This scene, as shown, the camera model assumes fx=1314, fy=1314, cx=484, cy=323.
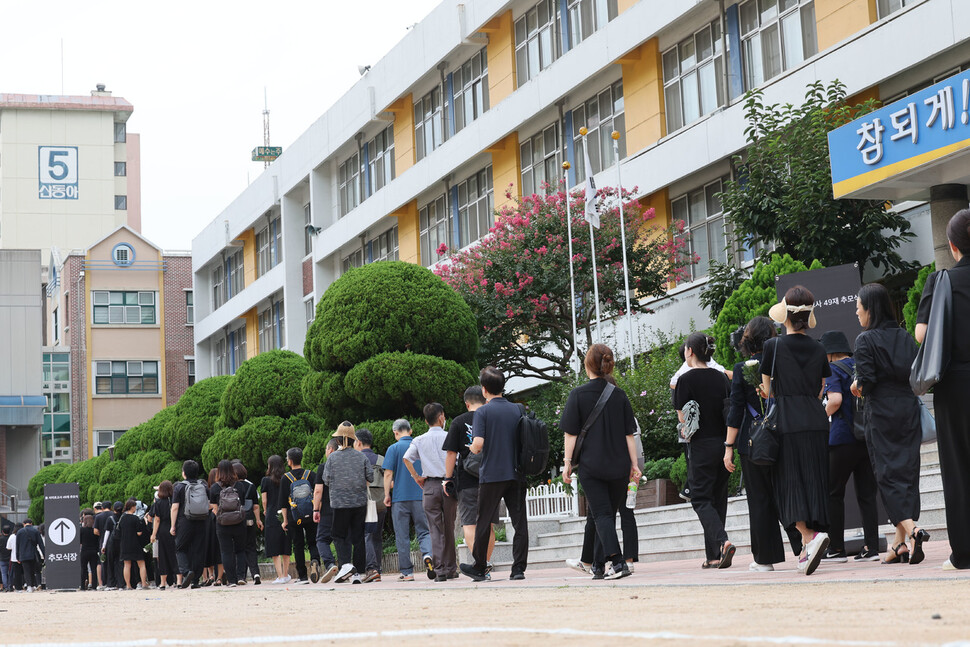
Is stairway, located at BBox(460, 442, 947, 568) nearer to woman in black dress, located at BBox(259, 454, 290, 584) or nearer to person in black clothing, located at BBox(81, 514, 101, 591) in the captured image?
woman in black dress, located at BBox(259, 454, 290, 584)

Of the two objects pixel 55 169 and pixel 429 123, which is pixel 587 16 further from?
pixel 55 169

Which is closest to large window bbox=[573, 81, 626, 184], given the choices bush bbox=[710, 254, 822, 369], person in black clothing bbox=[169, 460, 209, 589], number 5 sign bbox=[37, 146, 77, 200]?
bush bbox=[710, 254, 822, 369]

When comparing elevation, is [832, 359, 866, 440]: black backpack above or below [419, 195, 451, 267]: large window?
below

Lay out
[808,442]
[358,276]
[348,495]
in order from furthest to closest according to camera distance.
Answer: [358,276]
[348,495]
[808,442]

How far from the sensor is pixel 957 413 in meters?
7.67

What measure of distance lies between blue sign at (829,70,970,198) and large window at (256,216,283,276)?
31.7 meters

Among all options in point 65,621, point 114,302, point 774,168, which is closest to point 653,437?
point 774,168

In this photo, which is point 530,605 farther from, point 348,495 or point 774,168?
point 774,168

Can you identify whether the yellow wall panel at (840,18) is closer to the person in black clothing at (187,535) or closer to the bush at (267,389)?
the bush at (267,389)

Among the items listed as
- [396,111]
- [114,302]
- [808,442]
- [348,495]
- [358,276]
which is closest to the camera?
[808,442]

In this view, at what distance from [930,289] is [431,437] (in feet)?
20.6

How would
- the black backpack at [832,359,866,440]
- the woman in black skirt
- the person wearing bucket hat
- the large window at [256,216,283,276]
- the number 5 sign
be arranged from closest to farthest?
the woman in black skirt < the black backpack at [832,359,866,440] < the person wearing bucket hat < the large window at [256,216,283,276] < the number 5 sign

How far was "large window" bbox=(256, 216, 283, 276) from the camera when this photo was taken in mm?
48031

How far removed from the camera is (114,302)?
196 feet
